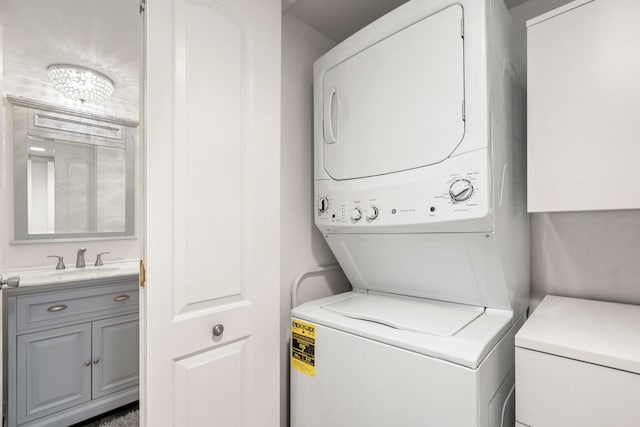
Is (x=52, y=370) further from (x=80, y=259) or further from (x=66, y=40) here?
(x=66, y=40)

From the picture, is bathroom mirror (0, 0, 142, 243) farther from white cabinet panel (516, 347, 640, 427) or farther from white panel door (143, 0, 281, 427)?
white cabinet panel (516, 347, 640, 427)

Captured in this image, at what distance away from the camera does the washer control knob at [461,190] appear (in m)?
1.04

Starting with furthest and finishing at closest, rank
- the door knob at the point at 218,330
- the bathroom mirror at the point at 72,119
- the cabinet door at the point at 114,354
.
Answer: the cabinet door at the point at 114,354 → the bathroom mirror at the point at 72,119 → the door knob at the point at 218,330

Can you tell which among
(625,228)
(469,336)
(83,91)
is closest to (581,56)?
(625,228)

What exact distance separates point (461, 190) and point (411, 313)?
0.57 m

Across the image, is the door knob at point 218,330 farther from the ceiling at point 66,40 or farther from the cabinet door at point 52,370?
the cabinet door at point 52,370

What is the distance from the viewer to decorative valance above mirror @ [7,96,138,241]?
Answer: 2.40 metres

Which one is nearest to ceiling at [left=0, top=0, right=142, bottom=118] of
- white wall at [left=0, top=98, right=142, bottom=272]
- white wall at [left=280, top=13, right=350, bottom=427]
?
white wall at [left=0, top=98, right=142, bottom=272]

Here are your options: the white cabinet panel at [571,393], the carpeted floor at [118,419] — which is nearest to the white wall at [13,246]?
the carpeted floor at [118,419]

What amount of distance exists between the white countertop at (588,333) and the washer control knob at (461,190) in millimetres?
466

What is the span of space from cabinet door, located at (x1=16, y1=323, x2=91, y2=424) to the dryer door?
2.23 meters

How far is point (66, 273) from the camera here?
7.72ft

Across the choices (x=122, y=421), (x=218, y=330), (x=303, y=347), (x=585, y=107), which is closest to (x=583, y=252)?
(x=585, y=107)

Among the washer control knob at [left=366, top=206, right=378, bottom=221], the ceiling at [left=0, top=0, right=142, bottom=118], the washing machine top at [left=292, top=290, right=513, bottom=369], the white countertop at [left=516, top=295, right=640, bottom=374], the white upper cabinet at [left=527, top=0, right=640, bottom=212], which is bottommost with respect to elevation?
the washing machine top at [left=292, top=290, right=513, bottom=369]
